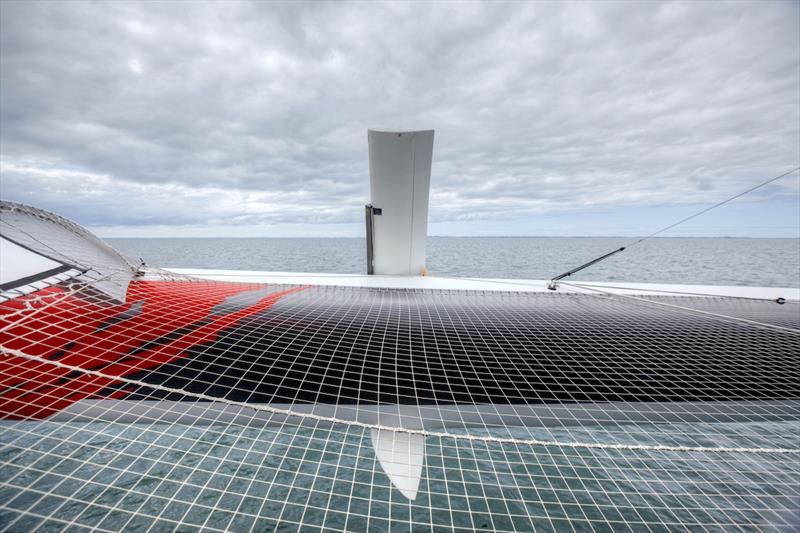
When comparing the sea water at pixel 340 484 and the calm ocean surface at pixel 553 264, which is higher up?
the sea water at pixel 340 484

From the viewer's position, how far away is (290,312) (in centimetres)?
475

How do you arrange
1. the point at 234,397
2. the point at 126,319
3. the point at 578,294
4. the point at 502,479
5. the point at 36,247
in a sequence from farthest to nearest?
the point at 578,294
the point at 36,247
the point at 126,319
the point at 234,397
the point at 502,479

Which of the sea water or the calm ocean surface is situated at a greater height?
the sea water

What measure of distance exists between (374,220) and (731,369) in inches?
248

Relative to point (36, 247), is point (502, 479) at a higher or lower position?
lower

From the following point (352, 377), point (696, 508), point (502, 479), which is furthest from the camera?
point (352, 377)

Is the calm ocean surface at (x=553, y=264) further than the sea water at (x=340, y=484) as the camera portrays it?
Yes

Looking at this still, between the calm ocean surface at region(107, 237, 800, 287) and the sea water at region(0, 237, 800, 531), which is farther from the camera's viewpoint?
the calm ocean surface at region(107, 237, 800, 287)

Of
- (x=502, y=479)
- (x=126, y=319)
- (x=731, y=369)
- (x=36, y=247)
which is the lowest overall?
(x=502, y=479)

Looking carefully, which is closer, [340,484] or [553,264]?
[340,484]

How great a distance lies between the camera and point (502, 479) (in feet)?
7.89

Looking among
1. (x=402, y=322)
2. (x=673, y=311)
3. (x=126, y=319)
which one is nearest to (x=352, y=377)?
(x=402, y=322)

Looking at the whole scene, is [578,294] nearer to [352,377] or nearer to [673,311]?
[673,311]

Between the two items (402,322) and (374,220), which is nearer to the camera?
(402,322)
